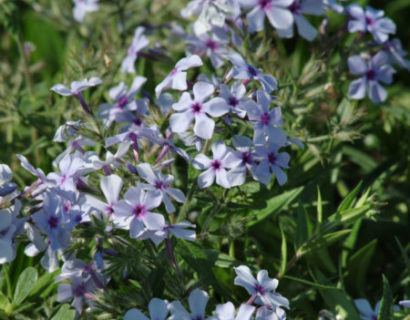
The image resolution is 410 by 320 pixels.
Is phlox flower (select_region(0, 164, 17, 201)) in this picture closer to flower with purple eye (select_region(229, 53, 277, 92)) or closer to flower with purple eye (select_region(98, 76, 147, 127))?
flower with purple eye (select_region(98, 76, 147, 127))

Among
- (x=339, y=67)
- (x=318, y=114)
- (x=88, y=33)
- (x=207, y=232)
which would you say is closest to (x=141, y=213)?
(x=207, y=232)

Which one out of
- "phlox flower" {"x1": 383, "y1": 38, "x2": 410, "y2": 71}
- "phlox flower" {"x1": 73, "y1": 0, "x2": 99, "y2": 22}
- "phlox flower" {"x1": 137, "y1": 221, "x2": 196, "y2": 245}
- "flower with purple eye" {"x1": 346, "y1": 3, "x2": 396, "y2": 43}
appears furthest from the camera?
"phlox flower" {"x1": 73, "y1": 0, "x2": 99, "y2": 22}

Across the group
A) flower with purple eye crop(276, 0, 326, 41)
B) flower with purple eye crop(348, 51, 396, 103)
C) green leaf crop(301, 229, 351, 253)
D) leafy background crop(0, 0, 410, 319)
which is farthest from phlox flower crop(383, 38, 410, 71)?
green leaf crop(301, 229, 351, 253)

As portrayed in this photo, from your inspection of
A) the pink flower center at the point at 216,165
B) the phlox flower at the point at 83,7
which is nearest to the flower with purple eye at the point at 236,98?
the pink flower center at the point at 216,165

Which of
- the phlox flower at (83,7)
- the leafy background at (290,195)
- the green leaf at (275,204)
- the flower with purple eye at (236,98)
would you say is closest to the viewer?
the flower with purple eye at (236,98)

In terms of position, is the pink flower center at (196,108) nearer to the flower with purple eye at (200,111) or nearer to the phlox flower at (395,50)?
the flower with purple eye at (200,111)

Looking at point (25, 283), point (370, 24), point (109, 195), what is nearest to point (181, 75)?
point (109, 195)

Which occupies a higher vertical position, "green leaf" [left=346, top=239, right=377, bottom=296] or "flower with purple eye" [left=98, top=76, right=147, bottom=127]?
"flower with purple eye" [left=98, top=76, right=147, bottom=127]

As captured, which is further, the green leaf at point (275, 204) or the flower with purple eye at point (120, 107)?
the flower with purple eye at point (120, 107)
